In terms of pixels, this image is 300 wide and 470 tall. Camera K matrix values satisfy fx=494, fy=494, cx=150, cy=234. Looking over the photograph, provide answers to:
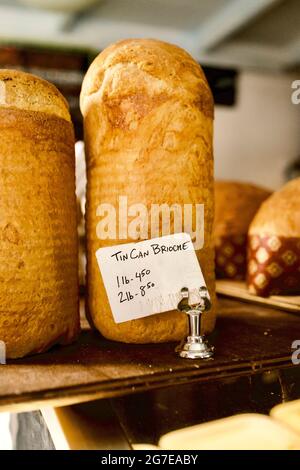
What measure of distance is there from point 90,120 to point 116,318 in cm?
44

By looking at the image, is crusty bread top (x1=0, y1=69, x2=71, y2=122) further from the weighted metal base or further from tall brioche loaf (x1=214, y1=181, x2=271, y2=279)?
tall brioche loaf (x1=214, y1=181, x2=271, y2=279)

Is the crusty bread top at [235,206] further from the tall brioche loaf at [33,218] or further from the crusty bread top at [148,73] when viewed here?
the tall brioche loaf at [33,218]

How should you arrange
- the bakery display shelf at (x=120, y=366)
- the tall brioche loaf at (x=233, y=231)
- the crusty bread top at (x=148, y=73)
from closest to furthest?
the bakery display shelf at (x=120, y=366)
the crusty bread top at (x=148, y=73)
the tall brioche loaf at (x=233, y=231)

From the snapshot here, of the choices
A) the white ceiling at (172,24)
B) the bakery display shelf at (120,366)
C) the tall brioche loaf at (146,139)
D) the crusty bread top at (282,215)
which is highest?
the white ceiling at (172,24)

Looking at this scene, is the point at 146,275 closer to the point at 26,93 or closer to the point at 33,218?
the point at 33,218

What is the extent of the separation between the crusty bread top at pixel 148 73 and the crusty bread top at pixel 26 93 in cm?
12

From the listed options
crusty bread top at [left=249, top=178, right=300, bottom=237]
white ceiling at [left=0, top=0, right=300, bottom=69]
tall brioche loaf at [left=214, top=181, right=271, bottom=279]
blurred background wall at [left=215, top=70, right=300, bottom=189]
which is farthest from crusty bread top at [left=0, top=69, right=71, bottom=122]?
blurred background wall at [left=215, top=70, right=300, bottom=189]

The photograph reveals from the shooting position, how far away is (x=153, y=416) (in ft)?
2.92

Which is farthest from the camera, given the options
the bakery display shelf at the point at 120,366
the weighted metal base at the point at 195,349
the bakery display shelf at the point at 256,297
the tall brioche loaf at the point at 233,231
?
the tall brioche loaf at the point at 233,231

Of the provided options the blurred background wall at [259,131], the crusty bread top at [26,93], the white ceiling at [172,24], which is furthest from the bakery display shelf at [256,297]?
the blurred background wall at [259,131]

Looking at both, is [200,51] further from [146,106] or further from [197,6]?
[146,106]

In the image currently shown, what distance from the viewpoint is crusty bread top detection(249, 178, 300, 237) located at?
1482mm

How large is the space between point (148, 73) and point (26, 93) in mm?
250

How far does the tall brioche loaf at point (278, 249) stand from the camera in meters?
1.47
